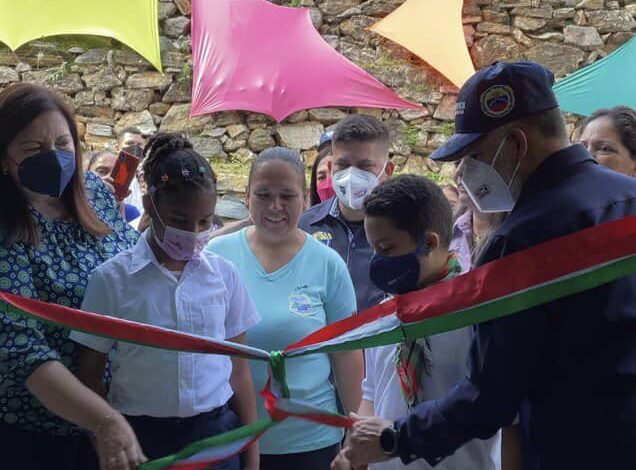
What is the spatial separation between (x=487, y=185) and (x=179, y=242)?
802mm

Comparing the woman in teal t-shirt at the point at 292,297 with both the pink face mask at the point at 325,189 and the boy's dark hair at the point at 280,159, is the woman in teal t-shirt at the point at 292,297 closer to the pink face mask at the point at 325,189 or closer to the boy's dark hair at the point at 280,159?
the boy's dark hair at the point at 280,159

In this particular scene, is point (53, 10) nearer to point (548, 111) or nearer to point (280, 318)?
point (280, 318)

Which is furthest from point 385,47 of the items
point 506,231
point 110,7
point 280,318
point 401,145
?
point 506,231

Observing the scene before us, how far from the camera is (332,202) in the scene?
3.12m

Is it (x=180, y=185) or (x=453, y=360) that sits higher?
(x=180, y=185)

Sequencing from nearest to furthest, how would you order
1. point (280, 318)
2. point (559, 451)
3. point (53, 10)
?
point (559, 451) < point (280, 318) < point (53, 10)

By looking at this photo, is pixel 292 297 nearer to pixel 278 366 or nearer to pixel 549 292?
pixel 278 366

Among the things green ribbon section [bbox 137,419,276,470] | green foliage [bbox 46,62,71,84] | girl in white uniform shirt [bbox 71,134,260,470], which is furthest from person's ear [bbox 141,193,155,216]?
green foliage [bbox 46,62,71,84]

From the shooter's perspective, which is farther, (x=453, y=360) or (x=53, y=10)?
(x=53, y=10)

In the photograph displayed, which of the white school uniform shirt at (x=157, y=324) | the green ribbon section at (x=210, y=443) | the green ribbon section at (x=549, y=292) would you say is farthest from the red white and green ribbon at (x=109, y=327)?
the green ribbon section at (x=549, y=292)

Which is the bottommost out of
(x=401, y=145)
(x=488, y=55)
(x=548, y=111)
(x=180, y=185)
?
(x=401, y=145)

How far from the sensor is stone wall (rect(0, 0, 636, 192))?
912 centimetres

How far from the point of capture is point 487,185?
5.41 feet

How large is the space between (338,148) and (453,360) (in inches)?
59.1
